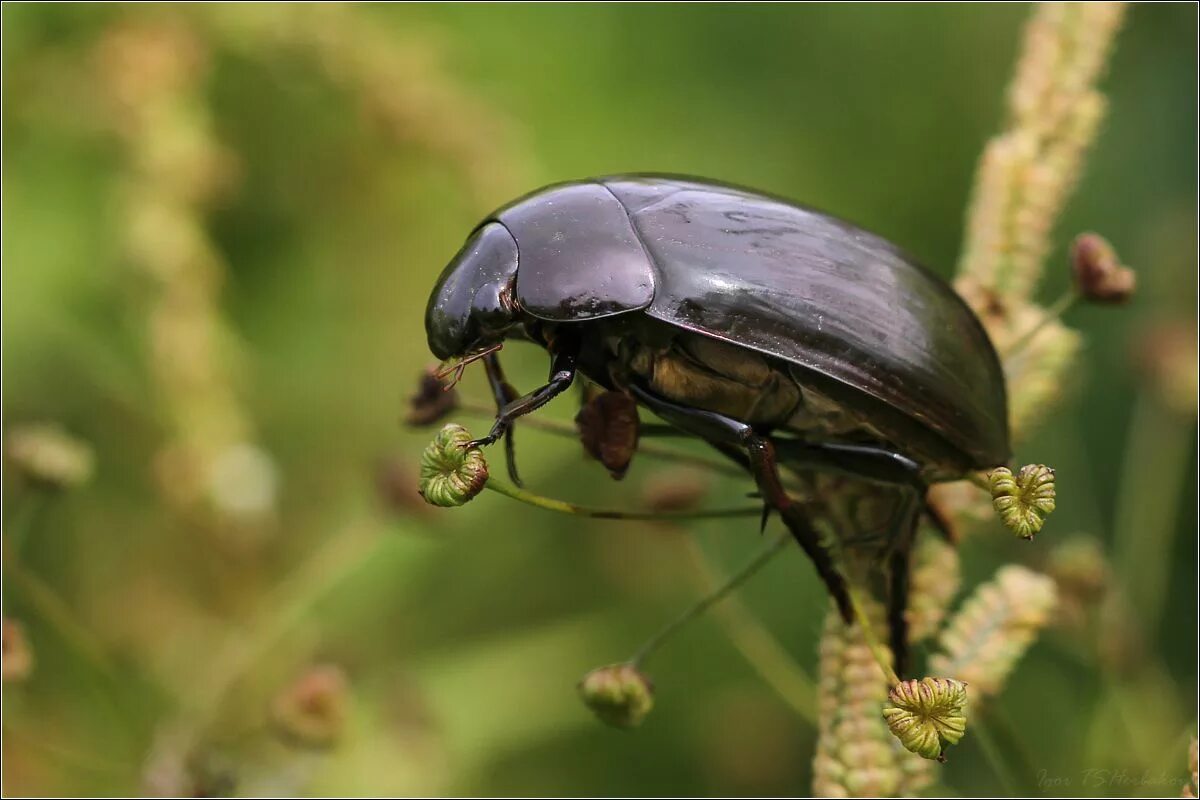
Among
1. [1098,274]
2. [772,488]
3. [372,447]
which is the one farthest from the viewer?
[372,447]

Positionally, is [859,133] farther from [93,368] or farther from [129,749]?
[129,749]

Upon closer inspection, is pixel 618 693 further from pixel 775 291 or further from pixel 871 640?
pixel 775 291

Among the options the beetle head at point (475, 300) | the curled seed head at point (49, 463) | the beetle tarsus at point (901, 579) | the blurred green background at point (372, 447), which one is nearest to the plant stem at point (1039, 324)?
the beetle tarsus at point (901, 579)

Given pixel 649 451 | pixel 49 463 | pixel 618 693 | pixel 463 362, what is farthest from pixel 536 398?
pixel 49 463

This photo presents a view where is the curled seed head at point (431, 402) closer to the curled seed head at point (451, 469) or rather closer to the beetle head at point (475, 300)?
the beetle head at point (475, 300)

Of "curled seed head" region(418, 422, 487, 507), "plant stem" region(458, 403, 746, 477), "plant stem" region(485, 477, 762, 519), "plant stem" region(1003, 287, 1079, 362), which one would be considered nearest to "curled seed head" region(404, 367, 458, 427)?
"plant stem" region(458, 403, 746, 477)

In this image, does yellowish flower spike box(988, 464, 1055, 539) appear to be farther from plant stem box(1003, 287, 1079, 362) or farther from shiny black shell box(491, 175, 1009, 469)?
plant stem box(1003, 287, 1079, 362)
